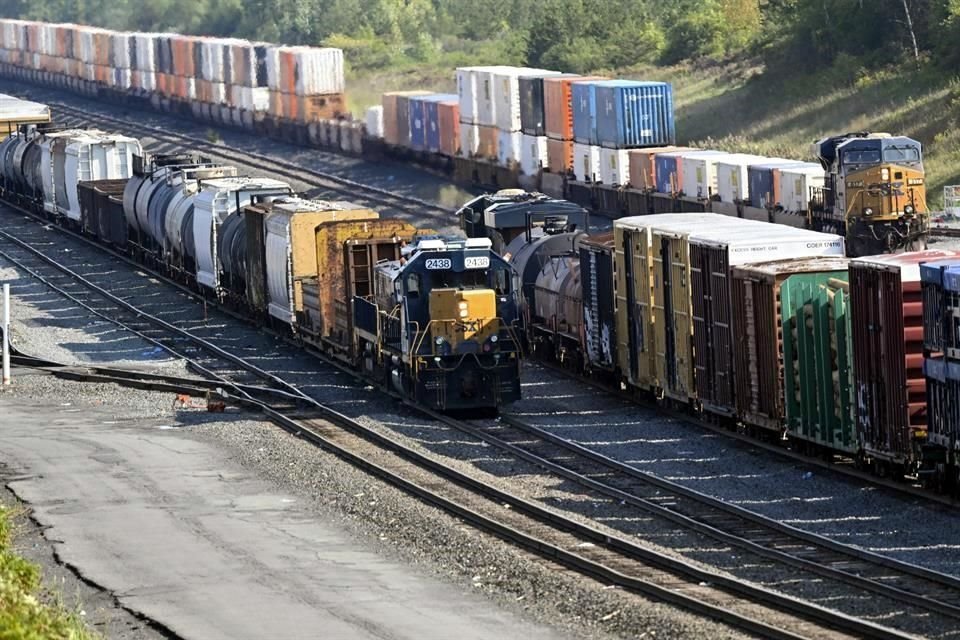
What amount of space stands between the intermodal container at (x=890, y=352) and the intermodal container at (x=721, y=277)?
135 inches

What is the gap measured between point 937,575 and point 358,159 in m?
61.1

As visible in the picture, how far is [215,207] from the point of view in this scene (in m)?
44.8

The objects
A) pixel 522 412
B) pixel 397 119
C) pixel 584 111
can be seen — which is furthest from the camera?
pixel 397 119

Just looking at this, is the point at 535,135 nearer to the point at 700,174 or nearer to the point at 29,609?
the point at 700,174

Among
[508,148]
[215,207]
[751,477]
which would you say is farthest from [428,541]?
[508,148]

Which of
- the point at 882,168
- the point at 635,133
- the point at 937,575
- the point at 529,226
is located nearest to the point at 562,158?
the point at 635,133

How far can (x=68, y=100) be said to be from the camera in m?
112

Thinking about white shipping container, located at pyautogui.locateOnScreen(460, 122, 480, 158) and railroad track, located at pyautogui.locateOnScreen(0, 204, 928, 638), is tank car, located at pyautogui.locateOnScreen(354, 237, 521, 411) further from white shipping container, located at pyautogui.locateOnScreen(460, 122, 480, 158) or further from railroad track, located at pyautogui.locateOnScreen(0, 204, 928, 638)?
white shipping container, located at pyautogui.locateOnScreen(460, 122, 480, 158)

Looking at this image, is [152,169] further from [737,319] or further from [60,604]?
[60,604]

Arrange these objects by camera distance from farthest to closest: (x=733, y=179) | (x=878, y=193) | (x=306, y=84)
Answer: (x=306, y=84), (x=733, y=179), (x=878, y=193)

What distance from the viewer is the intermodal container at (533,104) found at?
224 feet

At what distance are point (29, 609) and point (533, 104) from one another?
54193 mm

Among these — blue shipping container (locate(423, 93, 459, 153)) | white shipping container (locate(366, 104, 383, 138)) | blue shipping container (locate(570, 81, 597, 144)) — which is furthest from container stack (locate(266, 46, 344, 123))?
blue shipping container (locate(570, 81, 597, 144))

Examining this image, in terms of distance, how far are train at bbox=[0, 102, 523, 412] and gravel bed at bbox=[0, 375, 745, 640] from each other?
2975mm
